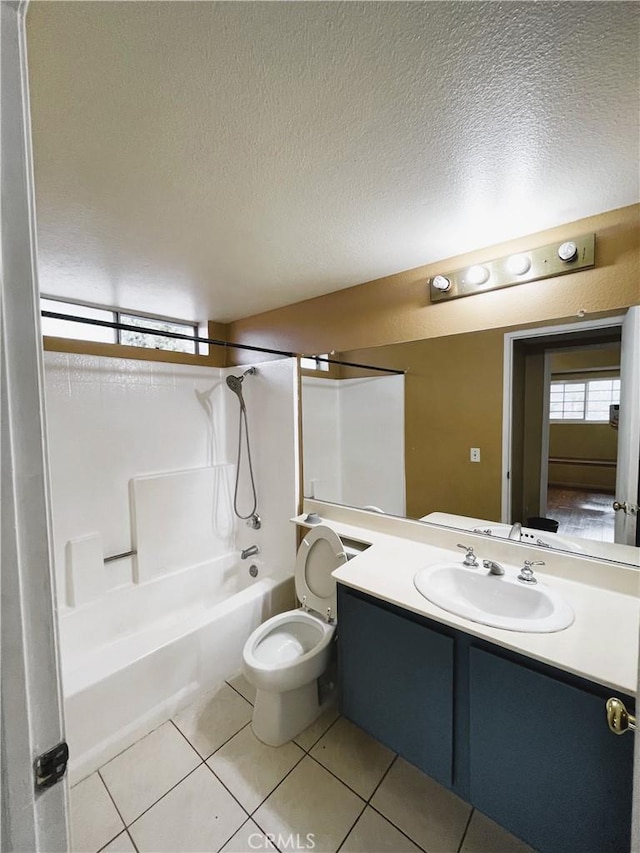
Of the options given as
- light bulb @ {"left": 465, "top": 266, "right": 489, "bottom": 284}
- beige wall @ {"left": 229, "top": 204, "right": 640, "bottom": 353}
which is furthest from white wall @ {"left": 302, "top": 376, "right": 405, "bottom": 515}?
light bulb @ {"left": 465, "top": 266, "right": 489, "bottom": 284}

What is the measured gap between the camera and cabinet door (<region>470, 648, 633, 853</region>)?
3.11 ft

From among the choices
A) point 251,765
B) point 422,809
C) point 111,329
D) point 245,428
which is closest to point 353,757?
point 422,809

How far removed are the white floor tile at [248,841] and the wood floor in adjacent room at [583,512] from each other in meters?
1.71

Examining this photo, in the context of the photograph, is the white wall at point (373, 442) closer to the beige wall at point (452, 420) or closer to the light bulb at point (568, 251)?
the beige wall at point (452, 420)

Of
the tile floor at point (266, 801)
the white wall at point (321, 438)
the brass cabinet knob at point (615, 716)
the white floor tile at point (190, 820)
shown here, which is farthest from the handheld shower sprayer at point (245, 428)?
the brass cabinet knob at point (615, 716)

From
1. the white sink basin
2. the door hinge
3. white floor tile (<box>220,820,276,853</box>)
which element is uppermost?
the door hinge

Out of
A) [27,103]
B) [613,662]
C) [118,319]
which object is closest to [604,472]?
[613,662]

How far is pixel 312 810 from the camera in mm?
1355

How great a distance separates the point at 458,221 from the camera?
4.61 feet

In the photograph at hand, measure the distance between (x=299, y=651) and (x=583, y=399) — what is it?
6.14ft

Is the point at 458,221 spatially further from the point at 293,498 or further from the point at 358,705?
the point at 358,705

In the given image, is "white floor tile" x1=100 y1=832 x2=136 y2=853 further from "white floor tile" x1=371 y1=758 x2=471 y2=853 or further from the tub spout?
the tub spout

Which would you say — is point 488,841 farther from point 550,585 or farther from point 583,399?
point 583,399

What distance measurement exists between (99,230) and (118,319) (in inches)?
49.2
